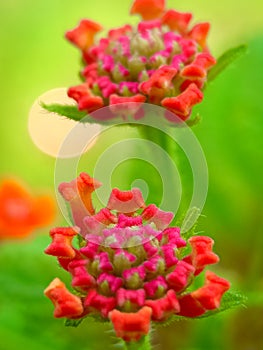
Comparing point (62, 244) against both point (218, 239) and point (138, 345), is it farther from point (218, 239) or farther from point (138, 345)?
point (218, 239)

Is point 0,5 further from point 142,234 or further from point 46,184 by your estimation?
point 142,234

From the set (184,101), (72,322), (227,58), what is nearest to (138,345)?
(72,322)

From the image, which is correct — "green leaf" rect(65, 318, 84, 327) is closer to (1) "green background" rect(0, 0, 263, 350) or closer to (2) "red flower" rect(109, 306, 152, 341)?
(2) "red flower" rect(109, 306, 152, 341)

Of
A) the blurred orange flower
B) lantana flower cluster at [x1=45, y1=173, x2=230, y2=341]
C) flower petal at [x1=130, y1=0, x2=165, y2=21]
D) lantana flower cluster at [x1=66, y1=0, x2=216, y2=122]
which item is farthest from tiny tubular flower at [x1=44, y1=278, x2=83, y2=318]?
the blurred orange flower

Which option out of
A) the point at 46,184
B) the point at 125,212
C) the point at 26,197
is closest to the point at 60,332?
the point at 26,197

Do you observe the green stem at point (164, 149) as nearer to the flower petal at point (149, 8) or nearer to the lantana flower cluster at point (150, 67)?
the lantana flower cluster at point (150, 67)

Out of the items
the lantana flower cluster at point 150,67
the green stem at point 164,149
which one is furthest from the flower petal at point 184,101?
the green stem at point 164,149
